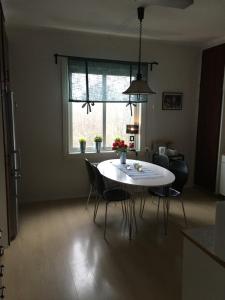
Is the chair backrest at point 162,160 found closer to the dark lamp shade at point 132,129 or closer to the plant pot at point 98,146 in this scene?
the dark lamp shade at point 132,129

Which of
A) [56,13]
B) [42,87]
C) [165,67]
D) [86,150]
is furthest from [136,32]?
[86,150]

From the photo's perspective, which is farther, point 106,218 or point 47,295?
point 106,218

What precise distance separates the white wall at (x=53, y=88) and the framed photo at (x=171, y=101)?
0.08 metres

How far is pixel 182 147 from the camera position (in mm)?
4844

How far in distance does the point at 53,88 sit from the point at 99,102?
757 millimetres

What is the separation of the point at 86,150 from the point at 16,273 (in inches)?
93.0

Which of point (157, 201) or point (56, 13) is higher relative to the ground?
point (56, 13)

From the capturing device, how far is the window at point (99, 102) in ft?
13.3

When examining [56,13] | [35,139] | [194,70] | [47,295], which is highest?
[56,13]

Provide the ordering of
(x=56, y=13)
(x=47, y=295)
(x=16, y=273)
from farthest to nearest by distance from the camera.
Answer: (x=56, y=13), (x=16, y=273), (x=47, y=295)

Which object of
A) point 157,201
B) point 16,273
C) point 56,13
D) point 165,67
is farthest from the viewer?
point 165,67

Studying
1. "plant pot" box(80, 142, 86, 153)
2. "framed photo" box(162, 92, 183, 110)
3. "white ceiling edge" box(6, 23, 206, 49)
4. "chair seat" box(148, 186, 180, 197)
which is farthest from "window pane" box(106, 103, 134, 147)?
"chair seat" box(148, 186, 180, 197)

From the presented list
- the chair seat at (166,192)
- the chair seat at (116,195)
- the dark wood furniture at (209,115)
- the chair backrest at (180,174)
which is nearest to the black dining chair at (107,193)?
the chair seat at (116,195)

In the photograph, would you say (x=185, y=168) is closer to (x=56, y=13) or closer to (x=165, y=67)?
(x=165, y=67)
